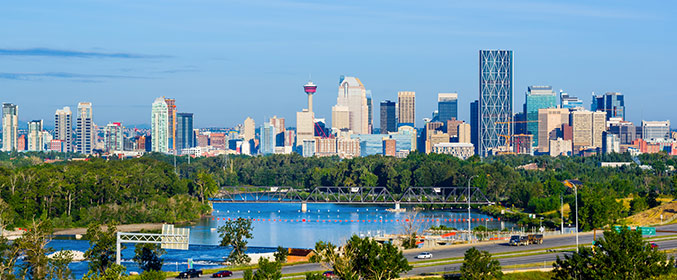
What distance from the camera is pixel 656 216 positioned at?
291ft

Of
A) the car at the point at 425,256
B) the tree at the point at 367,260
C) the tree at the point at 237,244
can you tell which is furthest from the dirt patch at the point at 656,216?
the tree at the point at 367,260

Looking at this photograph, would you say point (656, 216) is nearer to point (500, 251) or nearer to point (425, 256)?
point (500, 251)

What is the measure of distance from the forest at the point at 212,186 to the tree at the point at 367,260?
3951cm

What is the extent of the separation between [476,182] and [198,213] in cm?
4326

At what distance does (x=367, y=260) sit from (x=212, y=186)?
86040mm

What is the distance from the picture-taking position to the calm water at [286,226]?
74125 millimetres

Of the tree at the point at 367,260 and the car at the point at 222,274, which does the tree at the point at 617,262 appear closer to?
the tree at the point at 367,260

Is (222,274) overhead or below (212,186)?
below

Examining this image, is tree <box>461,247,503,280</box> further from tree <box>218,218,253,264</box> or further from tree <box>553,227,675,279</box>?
tree <box>218,218,253,264</box>

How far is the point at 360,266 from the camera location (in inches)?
1972

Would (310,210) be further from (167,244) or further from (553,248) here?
(167,244)

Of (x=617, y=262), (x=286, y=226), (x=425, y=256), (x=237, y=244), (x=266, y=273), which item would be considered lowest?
(x=286, y=226)

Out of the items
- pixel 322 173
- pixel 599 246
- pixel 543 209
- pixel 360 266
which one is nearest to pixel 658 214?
pixel 543 209

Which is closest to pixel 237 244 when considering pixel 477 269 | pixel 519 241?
pixel 519 241
